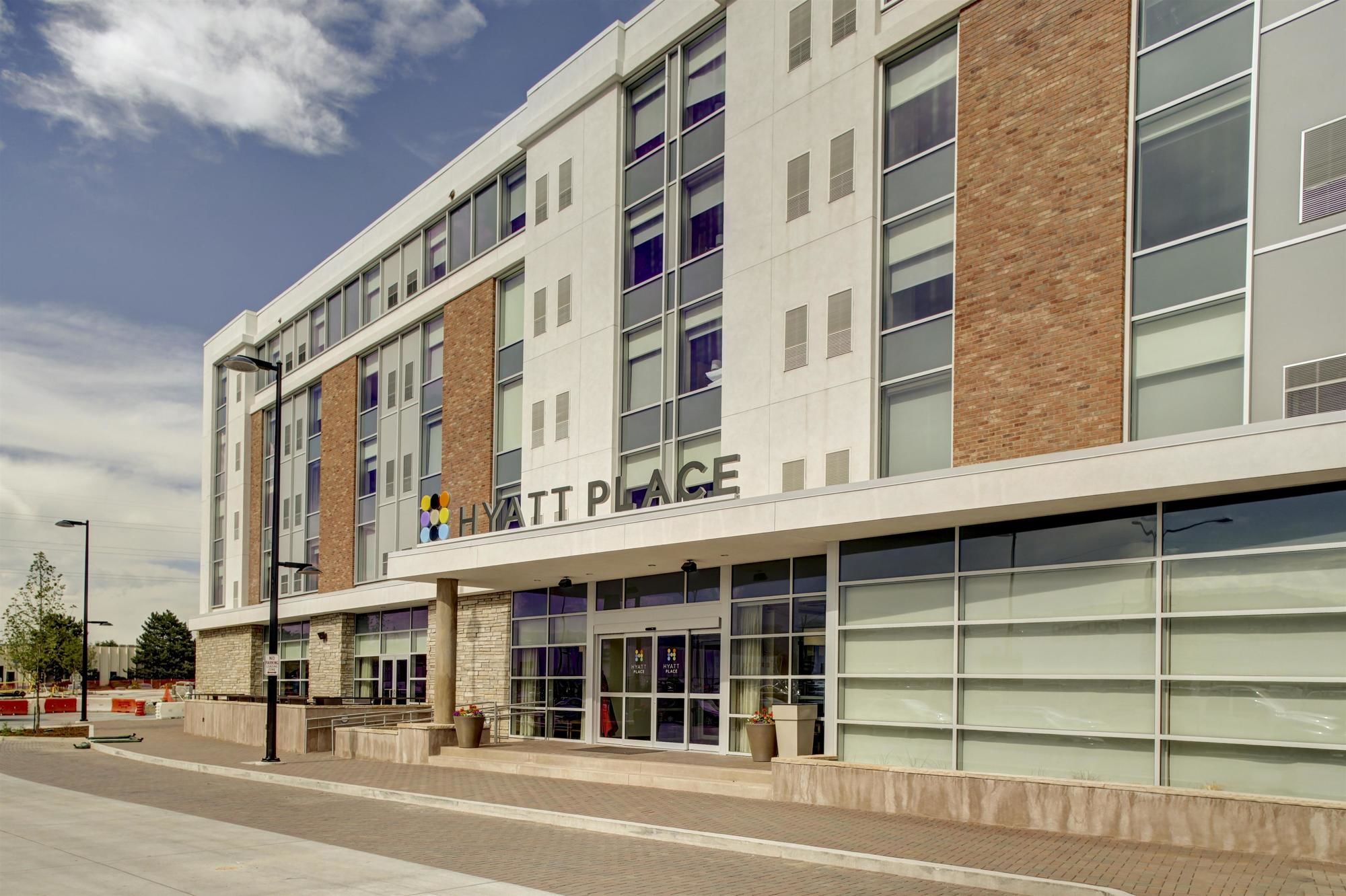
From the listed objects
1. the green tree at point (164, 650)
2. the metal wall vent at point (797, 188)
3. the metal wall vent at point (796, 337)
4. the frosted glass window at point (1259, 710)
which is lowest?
A: the green tree at point (164, 650)

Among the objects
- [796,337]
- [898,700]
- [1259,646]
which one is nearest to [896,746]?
[898,700]

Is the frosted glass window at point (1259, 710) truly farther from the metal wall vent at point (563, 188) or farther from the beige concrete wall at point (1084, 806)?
the metal wall vent at point (563, 188)

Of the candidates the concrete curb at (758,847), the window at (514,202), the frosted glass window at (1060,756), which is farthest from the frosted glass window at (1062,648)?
the window at (514,202)

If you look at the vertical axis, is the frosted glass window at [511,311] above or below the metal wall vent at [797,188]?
below

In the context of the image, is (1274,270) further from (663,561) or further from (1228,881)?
(663,561)

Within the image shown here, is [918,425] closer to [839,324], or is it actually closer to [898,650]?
[839,324]

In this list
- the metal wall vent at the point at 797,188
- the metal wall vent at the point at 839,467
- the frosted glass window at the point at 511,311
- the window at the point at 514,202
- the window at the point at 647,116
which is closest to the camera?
the metal wall vent at the point at 839,467

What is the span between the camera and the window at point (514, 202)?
3183 centimetres

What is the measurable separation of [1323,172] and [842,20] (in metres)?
9.83

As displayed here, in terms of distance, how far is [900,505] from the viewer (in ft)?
54.7

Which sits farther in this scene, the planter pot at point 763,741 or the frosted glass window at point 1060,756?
the planter pot at point 763,741

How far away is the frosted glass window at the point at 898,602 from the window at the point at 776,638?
183cm

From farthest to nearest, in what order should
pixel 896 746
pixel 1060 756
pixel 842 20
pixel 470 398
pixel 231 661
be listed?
pixel 231 661
pixel 470 398
pixel 842 20
pixel 896 746
pixel 1060 756

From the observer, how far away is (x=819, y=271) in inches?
837
